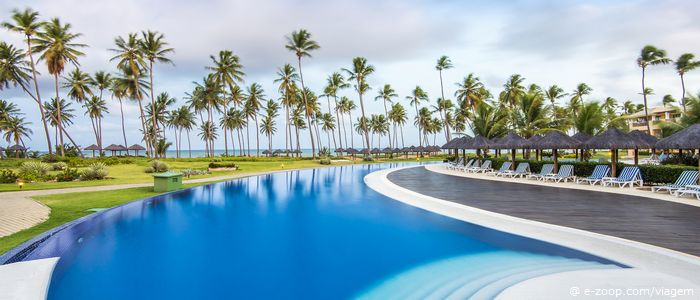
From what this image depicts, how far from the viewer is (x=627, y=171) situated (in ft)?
45.3

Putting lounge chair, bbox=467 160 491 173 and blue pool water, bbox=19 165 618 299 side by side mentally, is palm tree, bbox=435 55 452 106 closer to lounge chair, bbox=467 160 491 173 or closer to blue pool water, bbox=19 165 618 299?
lounge chair, bbox=467 160 491 173

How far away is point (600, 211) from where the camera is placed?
8719 millimetres

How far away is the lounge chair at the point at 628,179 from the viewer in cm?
1324

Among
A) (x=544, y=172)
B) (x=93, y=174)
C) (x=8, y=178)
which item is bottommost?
(x=544, y=172)

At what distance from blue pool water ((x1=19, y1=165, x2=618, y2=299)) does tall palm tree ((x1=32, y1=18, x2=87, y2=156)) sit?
32.6 metres

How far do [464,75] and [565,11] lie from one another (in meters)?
33.7

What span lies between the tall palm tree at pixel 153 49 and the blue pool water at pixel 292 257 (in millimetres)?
32857

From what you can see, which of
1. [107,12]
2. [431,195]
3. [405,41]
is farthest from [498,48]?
[107,12]

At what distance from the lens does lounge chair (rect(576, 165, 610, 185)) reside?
14.5 meters

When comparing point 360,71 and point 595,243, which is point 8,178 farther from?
point 360,71

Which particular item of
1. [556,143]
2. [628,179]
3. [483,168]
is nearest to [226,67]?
[483,168]

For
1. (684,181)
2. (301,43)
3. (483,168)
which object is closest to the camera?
(684,181)

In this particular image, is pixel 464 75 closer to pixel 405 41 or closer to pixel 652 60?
pixel 652 60

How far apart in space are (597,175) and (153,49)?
41.5 m
